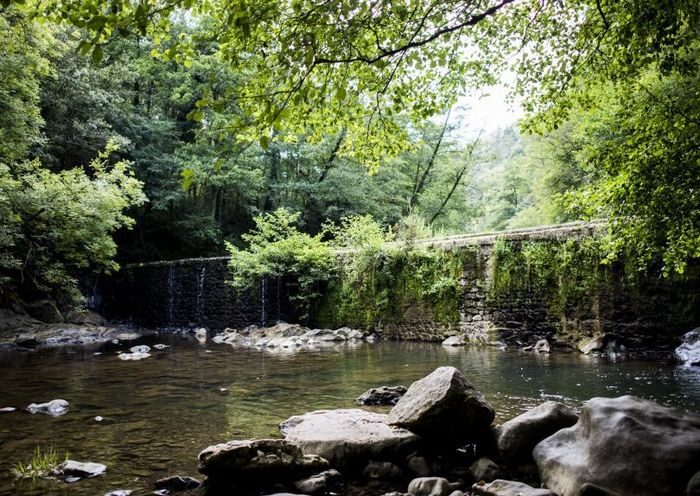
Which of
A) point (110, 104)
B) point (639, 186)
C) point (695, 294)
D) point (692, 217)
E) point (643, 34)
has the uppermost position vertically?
point (110, 104)

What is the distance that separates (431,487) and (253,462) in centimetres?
140

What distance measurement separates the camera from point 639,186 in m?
5.79

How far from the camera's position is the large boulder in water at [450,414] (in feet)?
14.4

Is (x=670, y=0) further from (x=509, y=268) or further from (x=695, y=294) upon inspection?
(x=509, y=268)

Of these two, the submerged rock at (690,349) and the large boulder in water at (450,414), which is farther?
the submerged rock at (690,349)

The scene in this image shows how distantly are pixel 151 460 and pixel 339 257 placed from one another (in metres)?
13.7

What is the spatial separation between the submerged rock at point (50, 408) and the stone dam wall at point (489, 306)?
10324 mm

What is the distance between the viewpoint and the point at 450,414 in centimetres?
439

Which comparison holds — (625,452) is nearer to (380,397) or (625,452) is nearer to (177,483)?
(177,483)

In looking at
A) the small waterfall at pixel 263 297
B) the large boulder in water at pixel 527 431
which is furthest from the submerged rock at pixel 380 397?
the small waterfall at pixel 263 297

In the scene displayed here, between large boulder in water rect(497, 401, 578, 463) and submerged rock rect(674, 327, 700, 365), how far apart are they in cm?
624

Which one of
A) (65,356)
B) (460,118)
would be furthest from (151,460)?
(460,118)

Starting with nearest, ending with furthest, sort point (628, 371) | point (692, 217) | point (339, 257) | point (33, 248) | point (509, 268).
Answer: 1. point (692, 217)
2. point (628, 371)
3. point (509, 268)
4. point (33, 248)
5. point (339, 257)

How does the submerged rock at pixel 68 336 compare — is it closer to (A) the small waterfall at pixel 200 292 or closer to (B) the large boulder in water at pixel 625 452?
(A) the small waterfall at pixel 200 292
